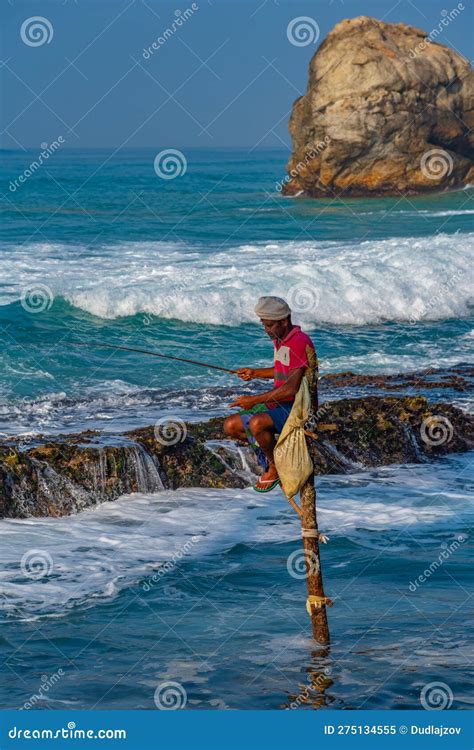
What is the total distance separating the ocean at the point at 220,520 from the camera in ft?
26.4

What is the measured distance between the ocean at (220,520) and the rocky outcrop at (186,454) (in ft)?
A: 0.74

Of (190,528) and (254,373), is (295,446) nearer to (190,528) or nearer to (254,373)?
(254,373)

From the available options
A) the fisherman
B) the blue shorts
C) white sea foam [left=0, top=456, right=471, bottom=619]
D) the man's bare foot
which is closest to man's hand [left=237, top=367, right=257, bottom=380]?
the fisherman

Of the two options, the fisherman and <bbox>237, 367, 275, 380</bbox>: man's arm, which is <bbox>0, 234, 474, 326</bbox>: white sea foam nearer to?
<bbox>237, 367, 275, 380</bbox>: man's arm

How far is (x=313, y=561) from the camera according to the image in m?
7.91

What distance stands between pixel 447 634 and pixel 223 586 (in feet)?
6.48

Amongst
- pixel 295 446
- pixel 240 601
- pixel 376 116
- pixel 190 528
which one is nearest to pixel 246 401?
pixel 295 446

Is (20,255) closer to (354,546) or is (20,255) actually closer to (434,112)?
(354,546)

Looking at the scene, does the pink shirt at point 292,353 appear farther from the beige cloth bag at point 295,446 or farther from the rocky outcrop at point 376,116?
the rocky outcrop at point 376,116

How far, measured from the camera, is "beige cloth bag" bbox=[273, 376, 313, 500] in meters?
7.48

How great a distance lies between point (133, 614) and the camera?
9.02 metres

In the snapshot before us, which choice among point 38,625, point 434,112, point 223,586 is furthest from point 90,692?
point 434,112

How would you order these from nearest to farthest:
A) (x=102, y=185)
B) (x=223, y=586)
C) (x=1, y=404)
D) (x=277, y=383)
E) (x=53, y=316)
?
(x=277, y=383), (x=223, y=586), (x=1, y=404), (x=53, y=316), (x=102, y=185)

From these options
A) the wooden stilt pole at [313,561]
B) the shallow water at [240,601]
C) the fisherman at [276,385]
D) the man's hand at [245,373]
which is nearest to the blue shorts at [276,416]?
the fisherman at [276,385]
